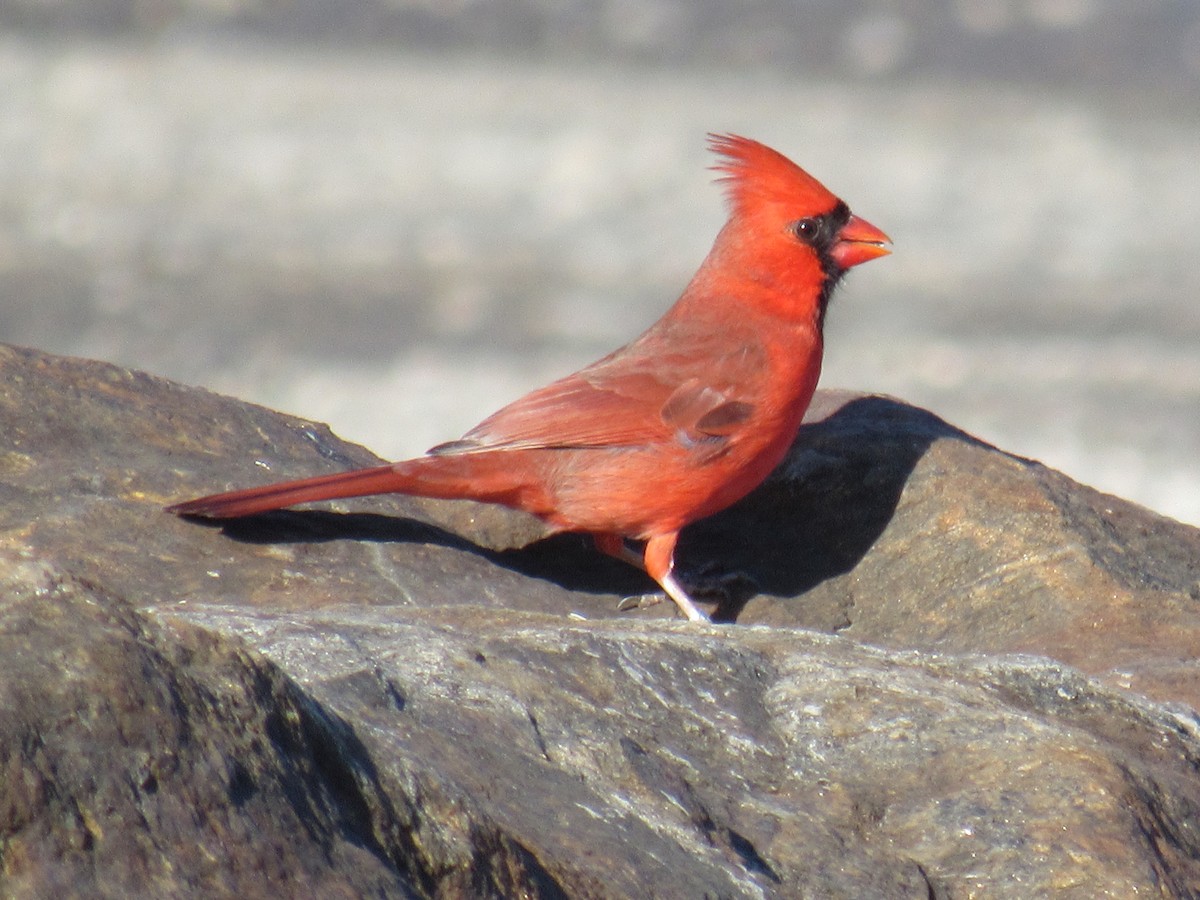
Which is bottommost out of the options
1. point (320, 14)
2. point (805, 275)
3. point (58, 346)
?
point (58, 346)

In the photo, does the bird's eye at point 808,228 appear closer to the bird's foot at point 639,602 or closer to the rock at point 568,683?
the rock at point 568,683

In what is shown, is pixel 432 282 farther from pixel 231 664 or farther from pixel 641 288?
pixel 231 664

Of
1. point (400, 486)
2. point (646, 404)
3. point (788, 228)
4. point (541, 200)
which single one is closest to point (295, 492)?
point (400, 486)

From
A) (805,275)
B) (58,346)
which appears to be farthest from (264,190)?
(805,275)

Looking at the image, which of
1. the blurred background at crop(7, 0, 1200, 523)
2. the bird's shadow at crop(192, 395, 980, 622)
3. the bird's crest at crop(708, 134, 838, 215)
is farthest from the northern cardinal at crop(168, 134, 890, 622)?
the blurred background at crop(7, 0, 1200, 523)

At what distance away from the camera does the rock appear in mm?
1875

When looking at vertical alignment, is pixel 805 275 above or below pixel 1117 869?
above

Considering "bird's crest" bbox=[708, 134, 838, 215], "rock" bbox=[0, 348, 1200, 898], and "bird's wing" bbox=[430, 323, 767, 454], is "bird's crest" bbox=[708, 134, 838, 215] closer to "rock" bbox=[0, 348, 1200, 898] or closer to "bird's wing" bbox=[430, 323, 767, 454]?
"bird's wing" bbox=[430, 323, 767, 454]

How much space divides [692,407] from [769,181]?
722mm

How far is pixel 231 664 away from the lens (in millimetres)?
2031

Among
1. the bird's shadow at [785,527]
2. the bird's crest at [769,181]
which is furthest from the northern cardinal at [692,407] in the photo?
the bird's shadow at [785,527]

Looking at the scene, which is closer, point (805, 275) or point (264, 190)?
point (805, 275)

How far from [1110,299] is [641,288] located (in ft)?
8.78

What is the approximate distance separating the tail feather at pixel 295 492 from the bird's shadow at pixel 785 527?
0.42ft
